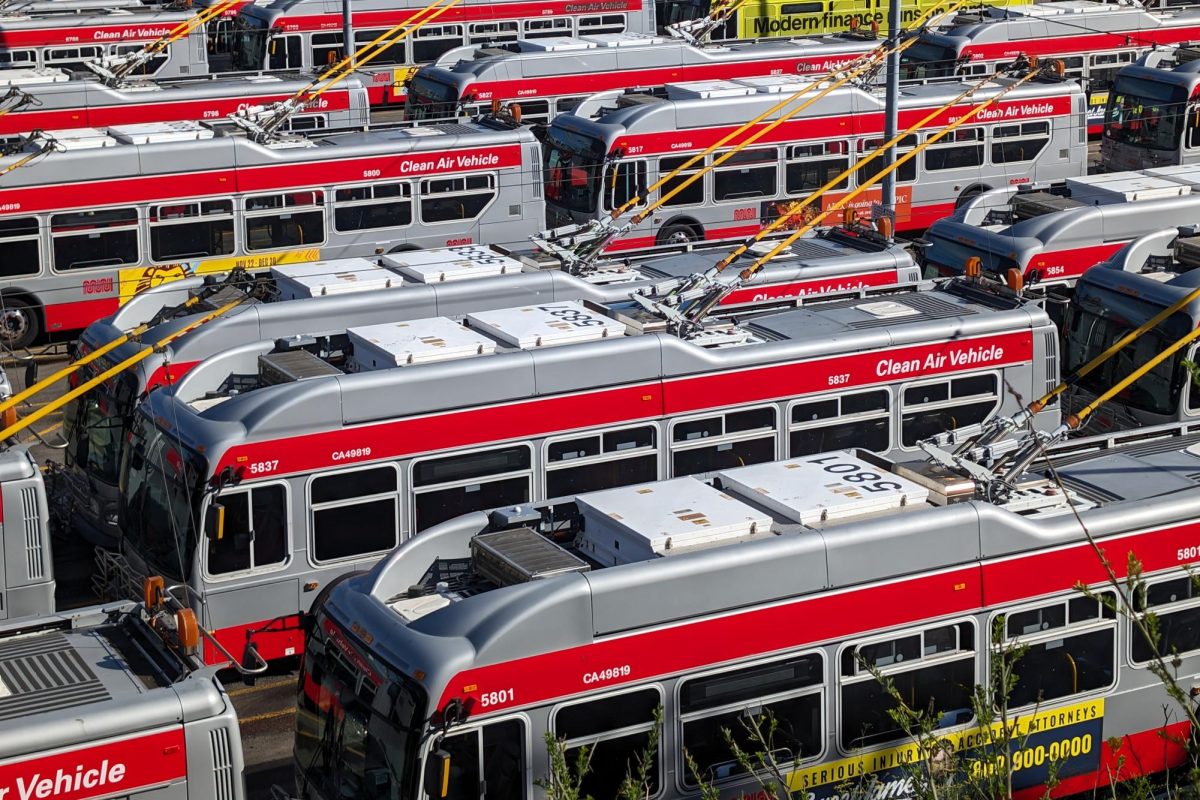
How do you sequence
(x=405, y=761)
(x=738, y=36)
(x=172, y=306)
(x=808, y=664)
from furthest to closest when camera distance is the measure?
(x=738, y=36), (x=172, y=306), (x=808, y=664), (x=405, y=761)

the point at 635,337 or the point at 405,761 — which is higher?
the point at 635,337

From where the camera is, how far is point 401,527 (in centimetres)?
1659

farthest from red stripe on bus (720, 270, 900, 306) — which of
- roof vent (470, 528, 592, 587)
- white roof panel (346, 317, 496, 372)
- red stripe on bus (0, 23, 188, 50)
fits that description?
red stripe on bus (0, 23, 188, 50)

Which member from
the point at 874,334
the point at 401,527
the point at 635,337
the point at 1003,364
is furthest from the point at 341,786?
the point at 1003,364

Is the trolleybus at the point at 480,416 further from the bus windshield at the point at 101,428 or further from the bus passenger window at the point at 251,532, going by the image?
the bus windshield at the point at 101,428

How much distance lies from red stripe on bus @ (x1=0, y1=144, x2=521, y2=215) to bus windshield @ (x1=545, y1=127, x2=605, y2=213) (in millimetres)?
1725

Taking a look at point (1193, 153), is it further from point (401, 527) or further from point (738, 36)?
point (401, 527)

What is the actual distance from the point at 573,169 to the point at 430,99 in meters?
6.35

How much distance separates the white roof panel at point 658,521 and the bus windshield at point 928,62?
87.3 ft

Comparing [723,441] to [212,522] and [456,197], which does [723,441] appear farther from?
[456,197]

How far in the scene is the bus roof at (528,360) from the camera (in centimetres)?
1623

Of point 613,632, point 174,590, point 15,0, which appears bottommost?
point 174,590

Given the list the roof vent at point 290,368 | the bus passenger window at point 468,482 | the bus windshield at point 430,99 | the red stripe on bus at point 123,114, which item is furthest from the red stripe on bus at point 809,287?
the red stripe on bus at point 123,114

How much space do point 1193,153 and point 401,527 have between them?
2100 centimetres
